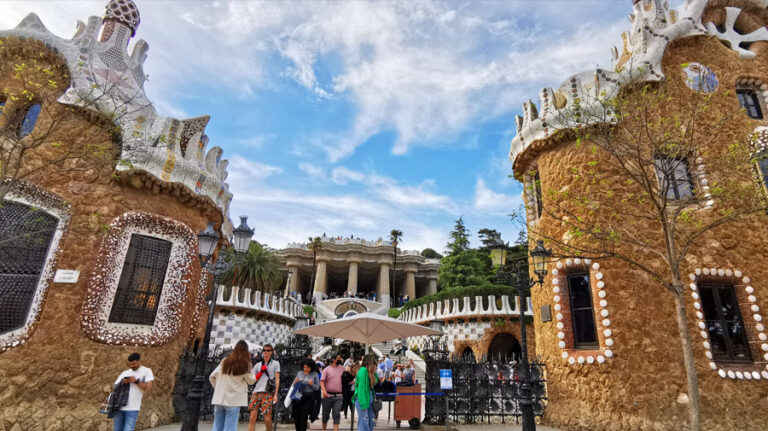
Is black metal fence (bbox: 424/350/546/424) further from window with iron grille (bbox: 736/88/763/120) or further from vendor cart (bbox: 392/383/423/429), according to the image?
window with iron grille (bbox: 736/88/763/120)

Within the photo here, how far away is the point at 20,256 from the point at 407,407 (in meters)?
8.75

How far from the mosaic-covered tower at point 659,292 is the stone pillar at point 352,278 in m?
30.3

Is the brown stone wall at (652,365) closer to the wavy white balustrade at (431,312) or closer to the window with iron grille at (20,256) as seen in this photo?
the window with iron grille at (20,256)

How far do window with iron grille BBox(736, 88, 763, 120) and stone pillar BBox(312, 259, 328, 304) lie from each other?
1341 inches

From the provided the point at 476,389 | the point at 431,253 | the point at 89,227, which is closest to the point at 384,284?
the point at 431,253

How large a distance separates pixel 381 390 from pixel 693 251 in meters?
7.53

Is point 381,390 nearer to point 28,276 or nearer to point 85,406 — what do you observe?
point 85,406

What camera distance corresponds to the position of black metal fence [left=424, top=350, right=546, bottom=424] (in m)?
9.75

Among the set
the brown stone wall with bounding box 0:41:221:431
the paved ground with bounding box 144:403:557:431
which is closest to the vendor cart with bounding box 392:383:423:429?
the paved ground with bounding box 144:403:557:431

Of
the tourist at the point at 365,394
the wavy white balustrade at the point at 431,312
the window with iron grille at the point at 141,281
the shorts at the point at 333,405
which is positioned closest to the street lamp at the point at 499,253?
the tourist at the point at 365,394

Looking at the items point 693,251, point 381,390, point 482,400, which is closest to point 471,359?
point 482,400

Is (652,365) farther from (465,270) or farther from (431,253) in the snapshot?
(431,253)

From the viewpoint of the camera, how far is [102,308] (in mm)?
8703

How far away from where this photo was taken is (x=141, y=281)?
9484 mm
